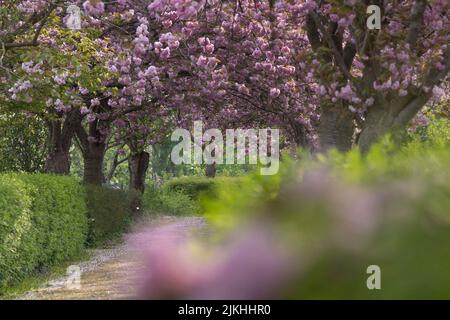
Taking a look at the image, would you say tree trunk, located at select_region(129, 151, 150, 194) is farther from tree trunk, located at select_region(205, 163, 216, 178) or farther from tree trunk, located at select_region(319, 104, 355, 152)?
tree trunk, located at select_region(319, 104, 355, 152)

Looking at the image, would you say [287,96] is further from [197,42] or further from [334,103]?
[334,103]

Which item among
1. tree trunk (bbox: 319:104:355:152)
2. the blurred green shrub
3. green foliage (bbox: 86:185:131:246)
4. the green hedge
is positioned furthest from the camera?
the blurred green shrub

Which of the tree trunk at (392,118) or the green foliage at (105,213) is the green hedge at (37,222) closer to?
the green foliage at (105,213)

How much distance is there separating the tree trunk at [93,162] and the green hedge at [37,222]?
17.7 ft

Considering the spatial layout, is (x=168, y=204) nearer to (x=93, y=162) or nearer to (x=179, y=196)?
(x=179, y=196)

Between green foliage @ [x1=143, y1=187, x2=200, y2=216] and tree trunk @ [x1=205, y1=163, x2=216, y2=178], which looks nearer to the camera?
green foliage @ [x1=143, y1=187, x2=200, y2=216]

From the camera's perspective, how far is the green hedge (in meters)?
10.1

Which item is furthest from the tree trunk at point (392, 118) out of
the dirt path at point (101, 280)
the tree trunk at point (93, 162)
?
the tree trunk at point (93, 162)

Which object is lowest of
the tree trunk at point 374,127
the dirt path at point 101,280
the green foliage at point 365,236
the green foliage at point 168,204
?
the dirt path at point 101,280

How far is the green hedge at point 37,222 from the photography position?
10095 millimetres

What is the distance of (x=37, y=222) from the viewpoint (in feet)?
38.7

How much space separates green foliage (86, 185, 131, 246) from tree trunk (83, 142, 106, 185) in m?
1.39

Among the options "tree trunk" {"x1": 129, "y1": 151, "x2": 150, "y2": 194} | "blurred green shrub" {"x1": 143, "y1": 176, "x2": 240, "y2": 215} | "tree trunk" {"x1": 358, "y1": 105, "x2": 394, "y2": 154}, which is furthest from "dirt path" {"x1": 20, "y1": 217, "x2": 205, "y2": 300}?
"tree trunk" {"x1": 129, "y1": 151, "x2": 150, "y2": 194}
